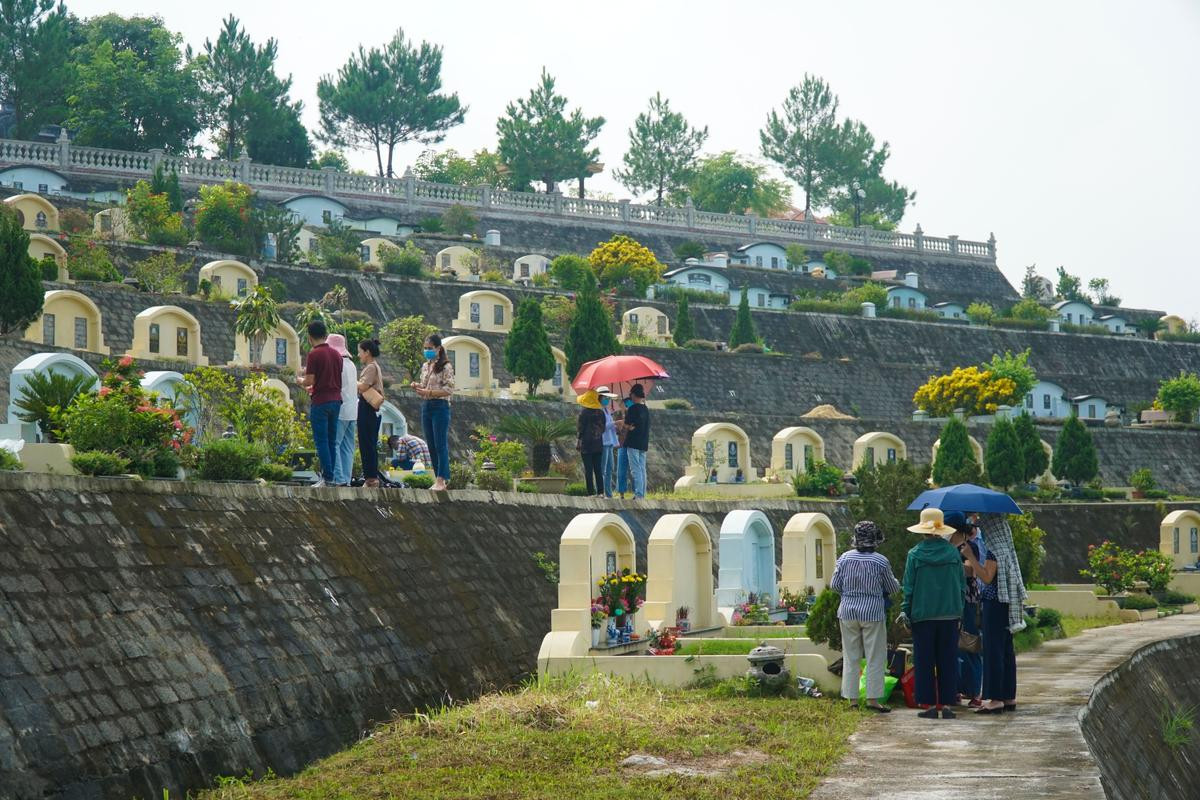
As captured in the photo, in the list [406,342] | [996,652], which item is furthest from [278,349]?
[996,652]

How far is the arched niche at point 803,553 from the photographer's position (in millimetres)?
26531

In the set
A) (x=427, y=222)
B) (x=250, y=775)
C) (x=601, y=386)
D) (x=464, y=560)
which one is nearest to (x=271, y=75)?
(x=427, y=222)

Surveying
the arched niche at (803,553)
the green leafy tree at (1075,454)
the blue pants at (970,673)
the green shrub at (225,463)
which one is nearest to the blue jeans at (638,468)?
the arched niche at (803,553)

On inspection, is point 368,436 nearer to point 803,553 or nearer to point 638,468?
point 638,468

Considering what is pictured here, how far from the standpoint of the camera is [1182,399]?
65312mm

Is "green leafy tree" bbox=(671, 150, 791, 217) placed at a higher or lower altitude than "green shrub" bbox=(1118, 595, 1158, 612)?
higher

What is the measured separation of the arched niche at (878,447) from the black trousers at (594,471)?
23492 mm

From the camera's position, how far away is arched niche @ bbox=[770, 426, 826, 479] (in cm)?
4531

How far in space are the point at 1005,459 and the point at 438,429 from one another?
33150 mm

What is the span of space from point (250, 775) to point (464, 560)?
734cm

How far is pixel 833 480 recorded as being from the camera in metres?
41.4

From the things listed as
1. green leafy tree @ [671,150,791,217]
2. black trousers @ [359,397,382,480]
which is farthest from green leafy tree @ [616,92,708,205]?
black trousers @ [359,397,382,480]

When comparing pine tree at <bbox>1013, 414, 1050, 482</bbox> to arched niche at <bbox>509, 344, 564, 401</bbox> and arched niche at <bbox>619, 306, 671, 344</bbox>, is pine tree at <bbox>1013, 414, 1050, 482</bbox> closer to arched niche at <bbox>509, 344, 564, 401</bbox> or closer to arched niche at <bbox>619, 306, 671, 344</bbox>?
arched niche at <bbox>619, 306, 671, 344</bbox>

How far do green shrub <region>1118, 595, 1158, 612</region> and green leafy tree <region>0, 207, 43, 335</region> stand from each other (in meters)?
25.5
